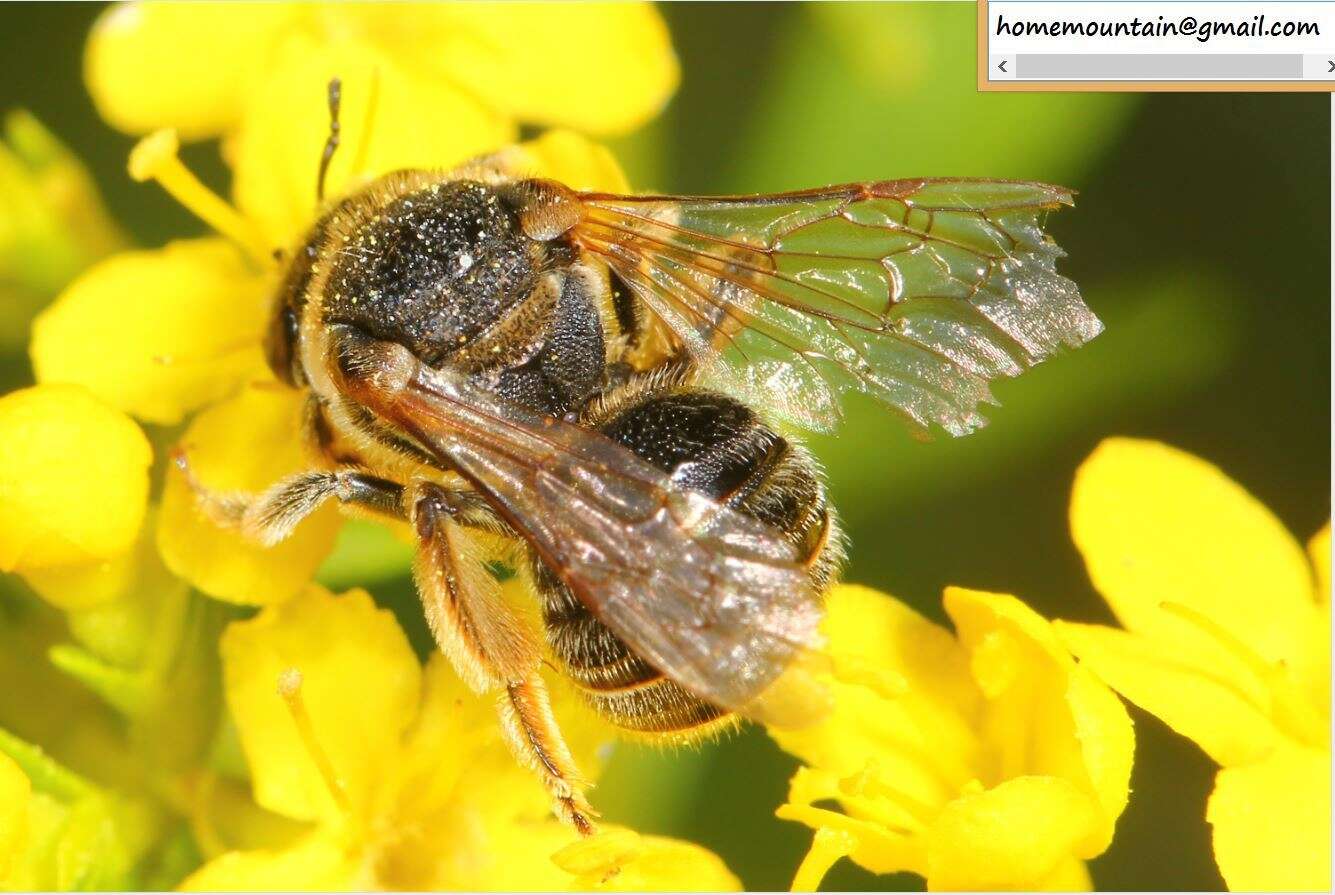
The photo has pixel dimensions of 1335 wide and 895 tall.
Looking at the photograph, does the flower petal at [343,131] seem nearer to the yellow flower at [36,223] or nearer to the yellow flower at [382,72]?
the yellow flower at [382,72]

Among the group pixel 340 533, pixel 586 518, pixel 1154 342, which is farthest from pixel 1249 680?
pixel 340 533

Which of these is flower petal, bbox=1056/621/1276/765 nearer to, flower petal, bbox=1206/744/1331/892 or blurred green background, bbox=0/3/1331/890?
flower petal, bbox=1206/744/1331/892

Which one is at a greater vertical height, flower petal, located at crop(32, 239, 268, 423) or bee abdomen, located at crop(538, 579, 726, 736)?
A: flower petal, located at crop(32, 239, 268, 423)

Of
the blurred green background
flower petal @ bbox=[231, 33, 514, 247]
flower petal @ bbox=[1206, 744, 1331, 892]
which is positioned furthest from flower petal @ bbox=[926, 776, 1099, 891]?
flower petal @ bbox=[231, 33, 514, 247]

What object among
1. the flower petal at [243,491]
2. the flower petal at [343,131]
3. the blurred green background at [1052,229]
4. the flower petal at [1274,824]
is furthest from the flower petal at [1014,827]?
the flower petal at [343,131]

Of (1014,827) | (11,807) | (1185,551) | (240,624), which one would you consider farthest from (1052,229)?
(11,807)

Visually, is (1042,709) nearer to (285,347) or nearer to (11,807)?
(285,347)
